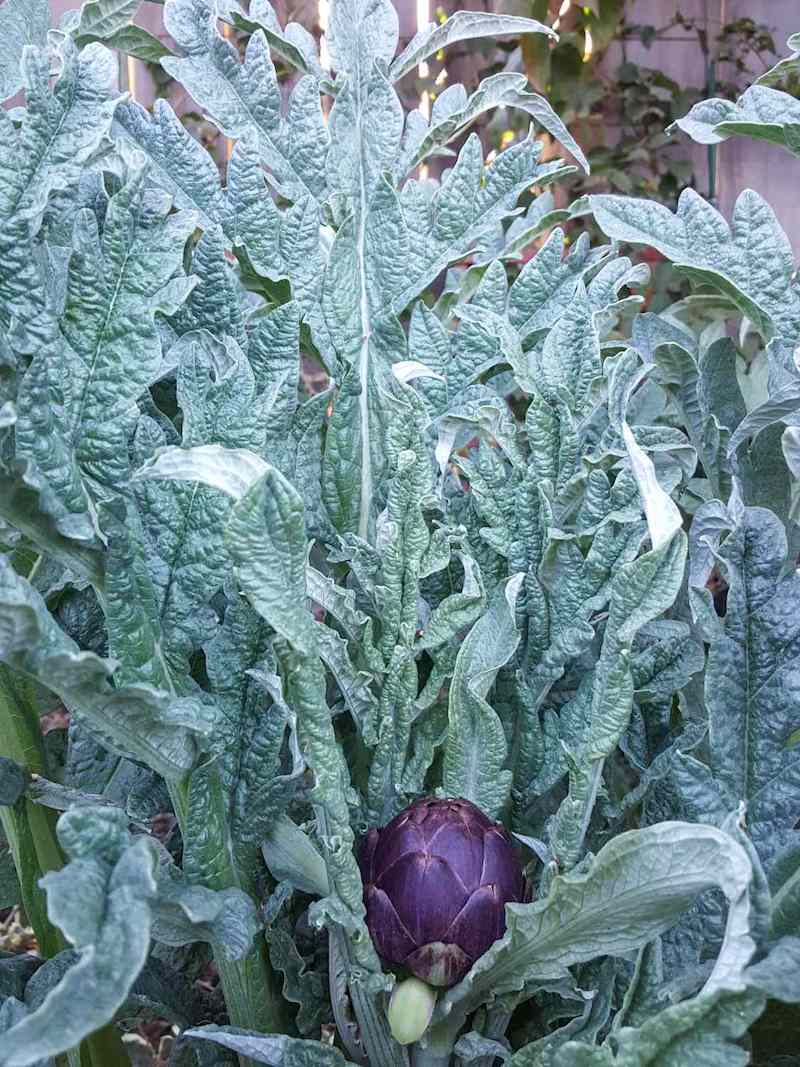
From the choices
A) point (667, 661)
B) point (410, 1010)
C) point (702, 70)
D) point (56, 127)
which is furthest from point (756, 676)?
point (702, 70)

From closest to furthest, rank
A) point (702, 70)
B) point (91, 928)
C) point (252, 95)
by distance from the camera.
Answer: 1. point (91, 928)
2. point (252, 95)
3. point (702, 70)

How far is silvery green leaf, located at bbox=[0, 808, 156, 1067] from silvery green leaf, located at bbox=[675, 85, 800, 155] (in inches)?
11.4

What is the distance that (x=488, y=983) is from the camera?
30 centimetres

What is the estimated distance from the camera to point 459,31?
44cm

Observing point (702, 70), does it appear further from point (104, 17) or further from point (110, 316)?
point (110, 316)

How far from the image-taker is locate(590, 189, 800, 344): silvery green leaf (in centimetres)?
40

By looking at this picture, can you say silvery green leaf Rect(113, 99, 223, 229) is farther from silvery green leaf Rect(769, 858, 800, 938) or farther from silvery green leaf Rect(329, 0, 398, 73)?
silvery green leaf Rect(769, 858, 800, 938)

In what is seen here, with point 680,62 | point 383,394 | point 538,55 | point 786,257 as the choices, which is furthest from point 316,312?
point 680,62

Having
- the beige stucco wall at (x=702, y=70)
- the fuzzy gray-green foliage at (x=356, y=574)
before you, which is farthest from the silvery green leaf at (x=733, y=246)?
the beige stucco wall at (x=702, y=70)

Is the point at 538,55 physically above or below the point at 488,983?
above

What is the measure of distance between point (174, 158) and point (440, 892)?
241mm

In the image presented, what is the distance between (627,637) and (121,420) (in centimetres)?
13

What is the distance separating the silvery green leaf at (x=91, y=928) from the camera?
209mm

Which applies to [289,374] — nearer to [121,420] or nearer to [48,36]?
[121,420]
